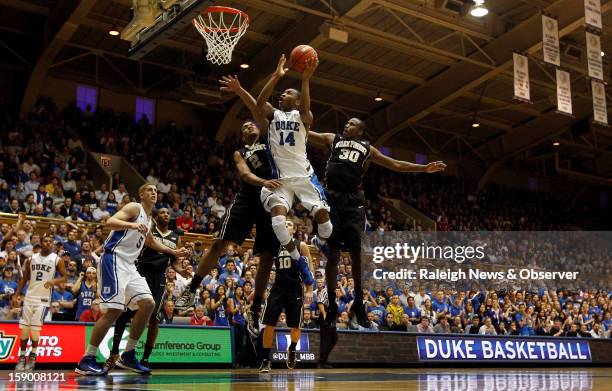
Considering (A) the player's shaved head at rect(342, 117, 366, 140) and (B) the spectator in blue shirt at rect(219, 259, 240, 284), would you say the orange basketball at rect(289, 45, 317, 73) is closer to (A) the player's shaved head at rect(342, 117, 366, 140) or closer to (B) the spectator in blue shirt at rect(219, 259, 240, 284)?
(A) the player's shaved head at rect(342, 117, 366, 140)

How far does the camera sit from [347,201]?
8.30m

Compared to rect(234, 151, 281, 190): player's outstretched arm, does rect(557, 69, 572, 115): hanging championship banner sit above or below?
above

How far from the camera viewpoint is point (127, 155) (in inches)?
874

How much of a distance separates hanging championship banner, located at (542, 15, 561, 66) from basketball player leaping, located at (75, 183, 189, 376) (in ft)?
43.2

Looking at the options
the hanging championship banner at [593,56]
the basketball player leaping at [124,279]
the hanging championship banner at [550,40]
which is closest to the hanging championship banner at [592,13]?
the hanging championship banner at [593,56]

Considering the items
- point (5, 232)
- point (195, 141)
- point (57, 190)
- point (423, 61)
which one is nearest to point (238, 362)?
point (5, 232)

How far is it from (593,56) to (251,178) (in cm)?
1342

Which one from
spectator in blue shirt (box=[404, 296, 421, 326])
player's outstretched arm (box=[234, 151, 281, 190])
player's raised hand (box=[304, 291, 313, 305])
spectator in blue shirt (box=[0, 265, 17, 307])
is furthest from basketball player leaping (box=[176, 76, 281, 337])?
spectator in blue shirt (box=[404, 296, 421, 326])

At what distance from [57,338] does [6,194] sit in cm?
765

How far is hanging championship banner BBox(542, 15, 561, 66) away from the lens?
17688mm

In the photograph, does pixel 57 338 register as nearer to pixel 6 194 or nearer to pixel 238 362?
pixel 238 362

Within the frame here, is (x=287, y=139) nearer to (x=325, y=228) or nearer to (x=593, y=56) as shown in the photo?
(x=325, y=228)

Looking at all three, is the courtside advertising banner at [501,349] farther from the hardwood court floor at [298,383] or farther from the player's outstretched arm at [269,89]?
the player's outstretched arm at [269,89]

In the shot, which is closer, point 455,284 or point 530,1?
point 455,284
